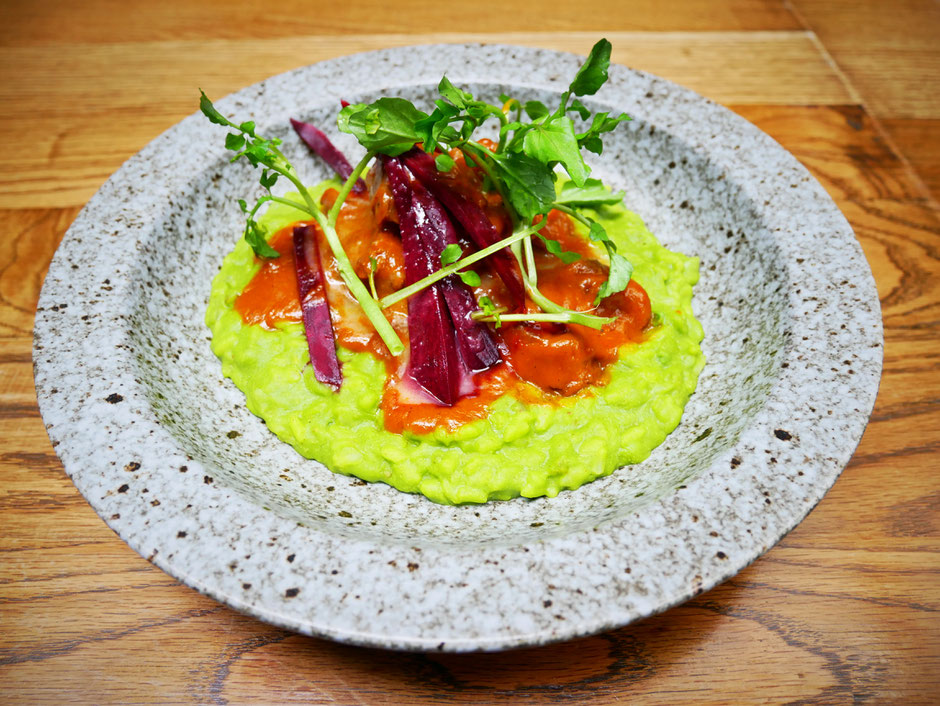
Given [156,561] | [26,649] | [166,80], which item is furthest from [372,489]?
[166,80]

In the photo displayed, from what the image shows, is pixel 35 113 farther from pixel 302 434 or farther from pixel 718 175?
pixel 718 175

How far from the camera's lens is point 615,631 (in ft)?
5.76

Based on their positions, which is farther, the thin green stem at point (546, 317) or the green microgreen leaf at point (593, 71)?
the thin green stem at point (546, 317)

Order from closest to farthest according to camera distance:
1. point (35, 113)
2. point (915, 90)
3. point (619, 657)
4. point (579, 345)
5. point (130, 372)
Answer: point (619, 657) < point (130, 372) < point (579, 345) < point (35, 113) < point (915, 90)

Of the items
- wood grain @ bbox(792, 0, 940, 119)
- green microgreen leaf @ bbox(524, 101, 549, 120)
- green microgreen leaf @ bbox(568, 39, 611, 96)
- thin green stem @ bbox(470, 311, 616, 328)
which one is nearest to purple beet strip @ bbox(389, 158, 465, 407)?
thin green stem @ bbox(470, 311, 616, 328)

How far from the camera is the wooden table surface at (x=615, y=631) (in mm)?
1680

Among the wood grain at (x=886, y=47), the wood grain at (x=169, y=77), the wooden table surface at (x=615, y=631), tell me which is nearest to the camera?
the wooden table surface at (x=615, y=631)

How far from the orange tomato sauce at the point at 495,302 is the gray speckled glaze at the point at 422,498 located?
0.27m

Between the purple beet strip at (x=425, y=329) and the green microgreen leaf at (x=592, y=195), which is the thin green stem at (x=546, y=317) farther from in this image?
the green microgreen leaf at (x=592, y=195)

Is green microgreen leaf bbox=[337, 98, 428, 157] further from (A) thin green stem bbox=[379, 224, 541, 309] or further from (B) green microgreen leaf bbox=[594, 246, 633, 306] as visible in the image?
(B) green microgreen leaf bbox=[594, 246, 633, 306]

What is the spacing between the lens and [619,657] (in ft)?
5.59

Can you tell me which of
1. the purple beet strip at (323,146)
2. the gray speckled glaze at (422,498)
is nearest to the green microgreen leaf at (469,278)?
the gray speckled glaze at (422,498)

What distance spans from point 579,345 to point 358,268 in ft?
2.43

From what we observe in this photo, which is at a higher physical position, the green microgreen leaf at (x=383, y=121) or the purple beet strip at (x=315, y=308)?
the green microgreen leaf at (x=383, y=121)
